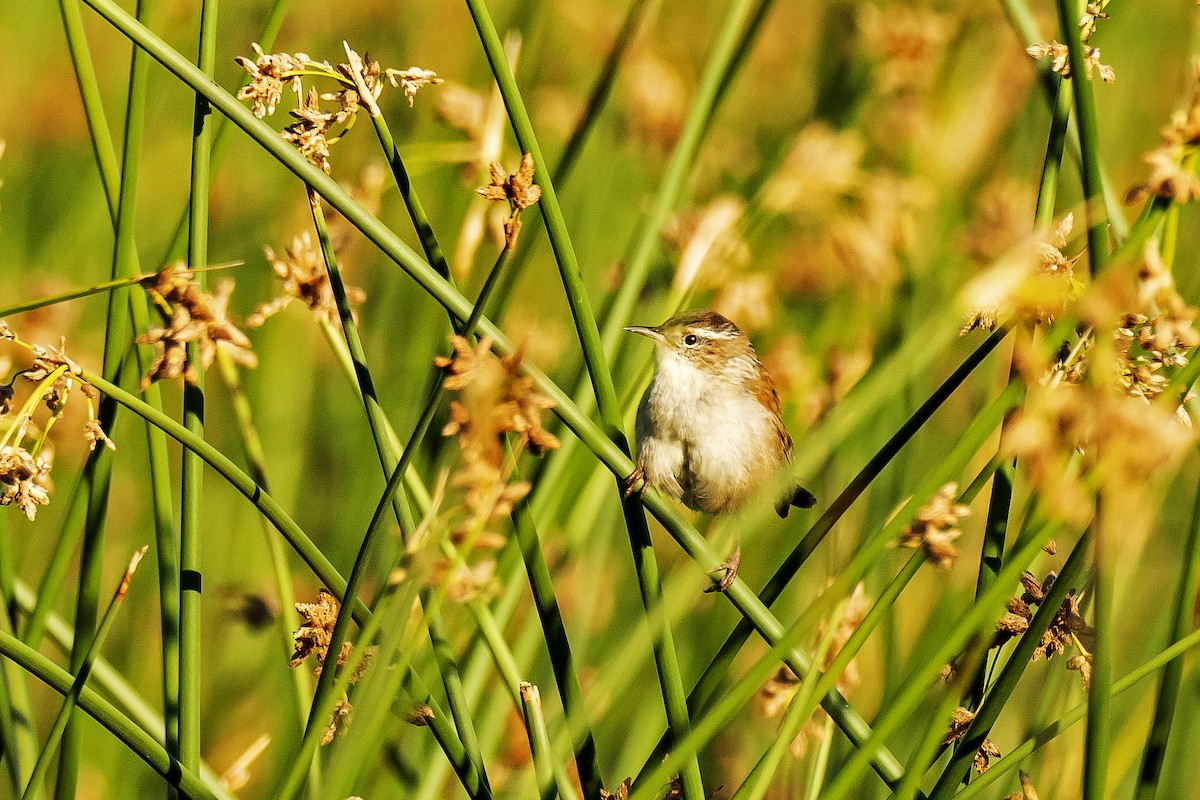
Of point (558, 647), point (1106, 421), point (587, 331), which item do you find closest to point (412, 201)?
point (587, 331)

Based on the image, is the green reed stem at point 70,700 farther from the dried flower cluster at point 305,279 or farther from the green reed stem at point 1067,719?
the green reed stem at point 1067,719

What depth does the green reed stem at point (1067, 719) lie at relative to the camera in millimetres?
1586

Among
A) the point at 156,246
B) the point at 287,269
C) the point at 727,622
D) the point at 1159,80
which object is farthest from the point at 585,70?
Answer: the point at 287,269

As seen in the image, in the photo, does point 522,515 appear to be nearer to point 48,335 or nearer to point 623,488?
point 623,488

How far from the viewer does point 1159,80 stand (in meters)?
5.32

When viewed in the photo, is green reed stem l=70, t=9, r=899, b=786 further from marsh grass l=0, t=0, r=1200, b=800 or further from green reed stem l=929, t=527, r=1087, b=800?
green reed stem l=929, t=527, r=1087, b=800

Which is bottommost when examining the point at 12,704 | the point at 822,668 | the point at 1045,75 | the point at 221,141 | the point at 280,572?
the point at 12,704

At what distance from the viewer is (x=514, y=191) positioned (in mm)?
1497

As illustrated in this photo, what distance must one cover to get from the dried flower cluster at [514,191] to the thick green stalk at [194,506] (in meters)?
0.46

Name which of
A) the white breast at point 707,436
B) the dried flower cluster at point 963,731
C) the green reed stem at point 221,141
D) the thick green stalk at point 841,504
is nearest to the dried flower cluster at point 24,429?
the green reed stem at point 221,141

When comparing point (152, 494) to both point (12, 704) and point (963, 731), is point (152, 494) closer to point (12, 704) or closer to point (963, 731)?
point (12, 704)

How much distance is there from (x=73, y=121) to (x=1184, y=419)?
14.2 feet

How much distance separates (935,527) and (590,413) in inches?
46.2

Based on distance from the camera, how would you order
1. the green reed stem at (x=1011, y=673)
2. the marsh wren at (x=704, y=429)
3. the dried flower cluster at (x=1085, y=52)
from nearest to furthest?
the green reed stem at (x=1011, y=673), the dried flower cluster at (x=1085, y=52), the marsh wren at (x=704, y=429)
